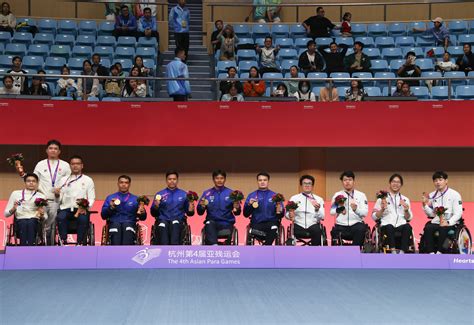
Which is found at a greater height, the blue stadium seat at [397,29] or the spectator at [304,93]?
the blue stadium seat at [397,29]

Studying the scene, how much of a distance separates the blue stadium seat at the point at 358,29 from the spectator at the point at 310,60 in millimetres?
2954

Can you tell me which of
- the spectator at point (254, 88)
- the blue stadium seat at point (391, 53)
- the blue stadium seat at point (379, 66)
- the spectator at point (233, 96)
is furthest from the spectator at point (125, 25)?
the blue stadium seat at point (391, 53)

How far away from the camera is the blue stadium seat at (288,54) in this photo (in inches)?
816

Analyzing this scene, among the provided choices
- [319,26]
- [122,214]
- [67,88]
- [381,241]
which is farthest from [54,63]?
[381,241]

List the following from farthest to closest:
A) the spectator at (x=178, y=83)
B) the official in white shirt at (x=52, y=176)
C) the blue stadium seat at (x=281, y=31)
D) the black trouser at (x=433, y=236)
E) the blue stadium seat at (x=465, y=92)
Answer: the blue stadium seat at (x=281, y=31)
the blue stadium seat at (x=465, y=92)
the spectator at (x=178, y=83)
the official in white shirt at (x=52, y=176)
the black trouser at (x=433, y=236)

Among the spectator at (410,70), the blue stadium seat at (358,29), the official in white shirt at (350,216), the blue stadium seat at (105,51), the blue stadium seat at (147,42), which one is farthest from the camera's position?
the blue stadium seat at (358,29)

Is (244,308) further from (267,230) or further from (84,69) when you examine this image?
(84,69)

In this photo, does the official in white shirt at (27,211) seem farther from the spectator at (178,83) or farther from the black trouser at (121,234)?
the spectator at (178,83)

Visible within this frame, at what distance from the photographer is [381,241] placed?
505 inches

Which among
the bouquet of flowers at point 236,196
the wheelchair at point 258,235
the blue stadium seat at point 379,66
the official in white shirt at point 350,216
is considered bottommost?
the wheelchair at point 258,235

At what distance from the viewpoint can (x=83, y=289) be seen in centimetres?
927

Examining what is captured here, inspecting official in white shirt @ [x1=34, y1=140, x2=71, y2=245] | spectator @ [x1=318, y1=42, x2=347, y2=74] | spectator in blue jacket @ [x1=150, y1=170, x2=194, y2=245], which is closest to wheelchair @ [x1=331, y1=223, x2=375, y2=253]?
spectator in blue jacket @ [x1=150, y1=170, x2=194, y2=245]

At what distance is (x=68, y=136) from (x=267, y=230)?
5.96m

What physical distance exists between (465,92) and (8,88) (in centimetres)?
1007
